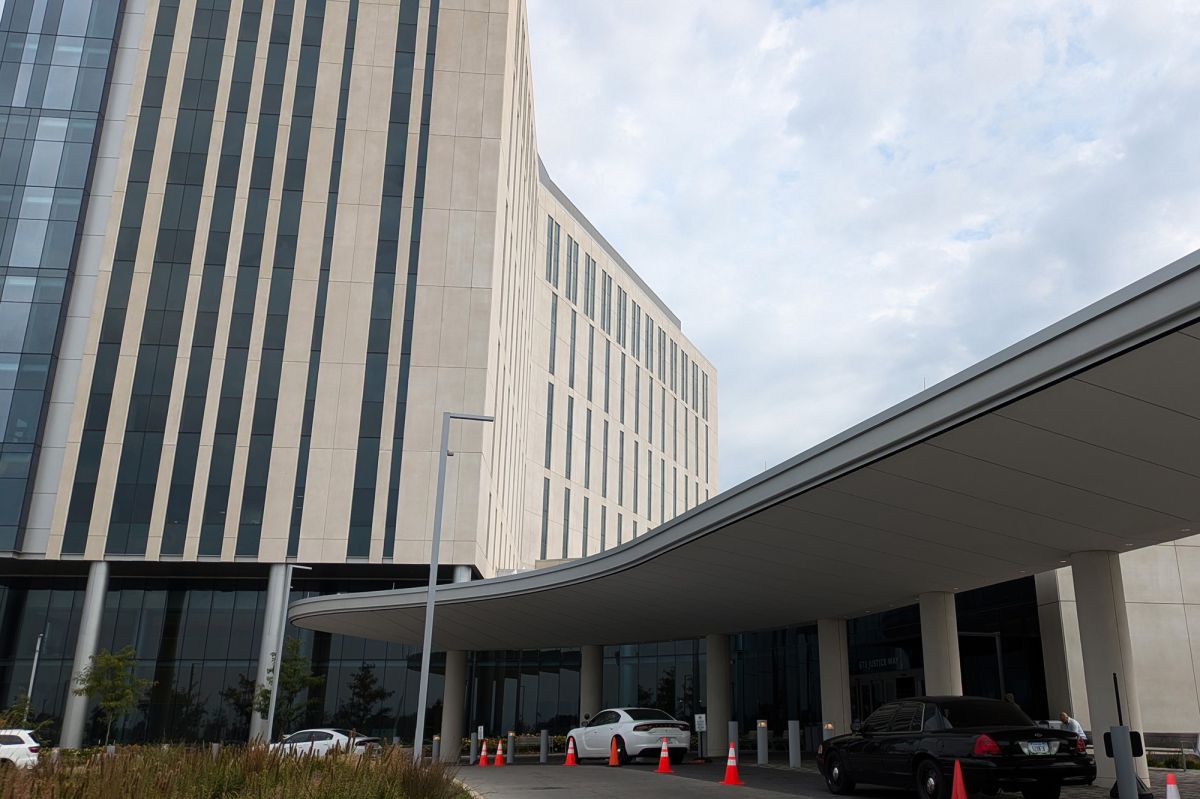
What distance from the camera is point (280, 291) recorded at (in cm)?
4428

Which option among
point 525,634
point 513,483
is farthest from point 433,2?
point 525,634

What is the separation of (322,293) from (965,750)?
123 feet

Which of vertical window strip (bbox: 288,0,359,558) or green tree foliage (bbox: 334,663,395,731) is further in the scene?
green tree foliage (bbox: 334,663,395,731)

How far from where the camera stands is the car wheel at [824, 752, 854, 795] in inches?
643

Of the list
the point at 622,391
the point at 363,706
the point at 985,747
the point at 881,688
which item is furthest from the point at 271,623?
the point at 622,391

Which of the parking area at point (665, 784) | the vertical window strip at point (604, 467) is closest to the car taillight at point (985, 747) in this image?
the parking area at point (665, 784)

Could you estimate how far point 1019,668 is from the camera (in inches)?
1215

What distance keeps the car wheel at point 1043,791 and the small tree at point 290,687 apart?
107ft

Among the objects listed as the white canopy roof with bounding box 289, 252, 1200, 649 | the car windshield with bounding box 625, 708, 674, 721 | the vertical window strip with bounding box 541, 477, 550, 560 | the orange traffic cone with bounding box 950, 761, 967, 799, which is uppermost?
the vertical window strip with bounding box 541, 477, 550, 560

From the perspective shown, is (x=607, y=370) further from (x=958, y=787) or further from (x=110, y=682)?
(x=958, y=787)

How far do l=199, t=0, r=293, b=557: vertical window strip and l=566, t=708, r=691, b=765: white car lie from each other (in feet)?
75.1

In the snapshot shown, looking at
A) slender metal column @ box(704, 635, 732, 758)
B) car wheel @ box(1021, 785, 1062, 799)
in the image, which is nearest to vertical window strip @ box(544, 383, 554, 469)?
slender metal column @ box(704, 635, 732, 758)

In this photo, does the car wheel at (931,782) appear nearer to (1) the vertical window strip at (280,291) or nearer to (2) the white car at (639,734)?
(2) the white car at (639,734)

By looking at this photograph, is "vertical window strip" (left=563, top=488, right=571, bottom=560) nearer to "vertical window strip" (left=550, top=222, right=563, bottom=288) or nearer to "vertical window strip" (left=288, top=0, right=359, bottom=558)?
"vertical window strip" (left=550, top=222, right=563, bottom=288)
